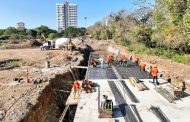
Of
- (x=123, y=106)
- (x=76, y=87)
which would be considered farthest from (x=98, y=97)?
(x=76, y=87)

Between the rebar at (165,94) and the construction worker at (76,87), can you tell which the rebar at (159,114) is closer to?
the rebar at (165,94)

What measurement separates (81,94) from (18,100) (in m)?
4.57

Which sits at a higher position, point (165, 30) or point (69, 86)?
point (165, 30)

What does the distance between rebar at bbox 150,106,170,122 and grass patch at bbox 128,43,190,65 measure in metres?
16.2

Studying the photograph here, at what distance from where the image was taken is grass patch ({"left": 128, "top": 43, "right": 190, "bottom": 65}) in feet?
116

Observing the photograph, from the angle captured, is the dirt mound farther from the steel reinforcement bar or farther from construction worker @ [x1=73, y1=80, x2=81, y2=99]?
construction worker @ [x1=73, y1=80, x2=81, y2=99]

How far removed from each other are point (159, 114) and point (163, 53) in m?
25.8

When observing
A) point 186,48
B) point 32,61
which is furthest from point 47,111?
point 186,48

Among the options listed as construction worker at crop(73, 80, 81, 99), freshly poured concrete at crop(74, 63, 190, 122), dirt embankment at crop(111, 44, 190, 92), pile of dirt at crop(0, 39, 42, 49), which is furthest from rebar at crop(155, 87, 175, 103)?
pile of dirt at crop(0, 39, 42, 49)

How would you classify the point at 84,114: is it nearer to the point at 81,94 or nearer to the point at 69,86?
the point at 81,94

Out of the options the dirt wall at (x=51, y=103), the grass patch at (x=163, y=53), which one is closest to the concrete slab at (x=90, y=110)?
the dirt wall at (x=51, y=103)

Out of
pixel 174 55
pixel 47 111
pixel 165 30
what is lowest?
pixel 47 111

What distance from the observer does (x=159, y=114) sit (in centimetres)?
1761

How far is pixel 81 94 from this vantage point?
2142 centimetres
